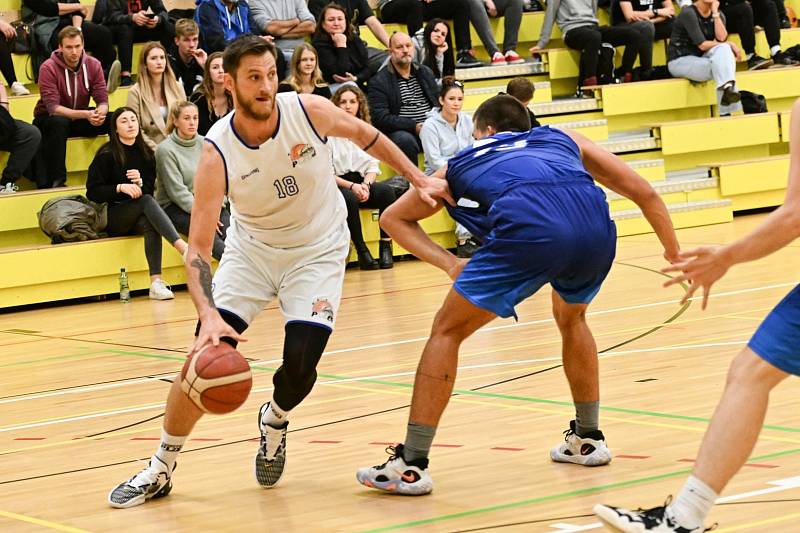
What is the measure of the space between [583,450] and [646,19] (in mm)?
12146

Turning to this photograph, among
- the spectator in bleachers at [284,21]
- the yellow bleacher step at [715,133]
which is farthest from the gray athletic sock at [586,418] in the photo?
the yellow bleacher step at [715,133]

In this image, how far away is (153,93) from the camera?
12.6 m

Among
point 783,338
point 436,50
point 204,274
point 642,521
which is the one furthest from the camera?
point 436,50

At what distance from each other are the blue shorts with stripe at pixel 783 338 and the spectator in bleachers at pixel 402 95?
9929 millimetres

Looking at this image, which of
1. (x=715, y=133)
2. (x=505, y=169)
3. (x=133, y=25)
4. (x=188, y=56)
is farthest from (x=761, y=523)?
(x=715, y=133)

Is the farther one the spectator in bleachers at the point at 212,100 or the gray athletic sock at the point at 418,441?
the spectator in bleachers at the point at 212,100

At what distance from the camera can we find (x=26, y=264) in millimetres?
11695

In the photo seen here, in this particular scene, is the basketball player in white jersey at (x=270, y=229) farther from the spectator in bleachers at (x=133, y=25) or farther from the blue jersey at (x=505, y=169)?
the spectator in bleachers at (x=133, y=25)

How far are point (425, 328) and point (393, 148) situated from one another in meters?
3.87

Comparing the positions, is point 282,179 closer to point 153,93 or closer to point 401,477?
point 401,477

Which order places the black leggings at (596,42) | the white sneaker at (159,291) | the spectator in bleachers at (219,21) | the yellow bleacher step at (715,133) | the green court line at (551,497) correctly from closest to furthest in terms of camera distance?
the green court line at (551,497)
the white sneaker at (159,291)
the spectator in bleachers at (219,21)
the yellow bleacher step at (715,133)
the black leggings at (596,42)

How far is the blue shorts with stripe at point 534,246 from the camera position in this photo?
4531mm

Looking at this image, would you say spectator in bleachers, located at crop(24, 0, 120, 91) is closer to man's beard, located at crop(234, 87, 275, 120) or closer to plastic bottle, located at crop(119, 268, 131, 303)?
plastic bottle, located at crop(119, 268, 131, 303)

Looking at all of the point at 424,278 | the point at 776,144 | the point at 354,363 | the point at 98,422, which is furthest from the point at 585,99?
the point at 98,422
